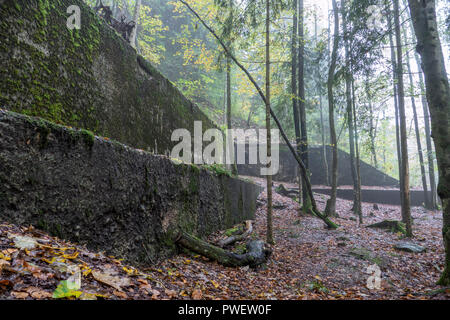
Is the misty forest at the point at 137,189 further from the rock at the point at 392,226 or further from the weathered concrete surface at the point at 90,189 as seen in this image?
the rock at the point at 392,226

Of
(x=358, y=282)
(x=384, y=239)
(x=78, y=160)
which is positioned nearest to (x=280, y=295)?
(x=358, y=282)

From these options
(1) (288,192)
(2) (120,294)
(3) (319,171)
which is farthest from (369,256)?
(3) (319,171)

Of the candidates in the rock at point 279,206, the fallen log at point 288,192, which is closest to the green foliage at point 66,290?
the rock at point 279,206

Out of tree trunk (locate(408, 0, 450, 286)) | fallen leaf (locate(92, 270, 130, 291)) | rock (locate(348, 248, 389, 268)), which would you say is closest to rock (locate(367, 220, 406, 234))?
rock (locate(348, 248, 389, 268))

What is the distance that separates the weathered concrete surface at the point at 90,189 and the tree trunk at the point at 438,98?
421 centimetres

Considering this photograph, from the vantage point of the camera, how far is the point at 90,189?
2.49 meters

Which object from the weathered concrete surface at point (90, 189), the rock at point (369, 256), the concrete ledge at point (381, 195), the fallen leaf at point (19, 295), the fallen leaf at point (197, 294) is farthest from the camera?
the concrete ledge at point (381, 195)

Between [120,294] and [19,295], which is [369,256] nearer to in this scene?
[120,294]

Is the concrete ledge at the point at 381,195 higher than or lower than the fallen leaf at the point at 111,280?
Answer: lower

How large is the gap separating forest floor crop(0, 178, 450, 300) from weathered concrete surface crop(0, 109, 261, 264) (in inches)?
7.6

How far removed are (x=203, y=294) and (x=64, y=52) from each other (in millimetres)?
3186

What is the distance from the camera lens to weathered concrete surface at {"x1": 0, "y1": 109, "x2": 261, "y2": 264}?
188 cm

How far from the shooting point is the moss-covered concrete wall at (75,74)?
232 centimetres

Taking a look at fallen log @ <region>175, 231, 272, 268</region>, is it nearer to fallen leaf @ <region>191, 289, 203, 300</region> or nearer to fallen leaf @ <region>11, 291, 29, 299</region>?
fallen leaf @ <region>191, 289, 203, 300</region>
